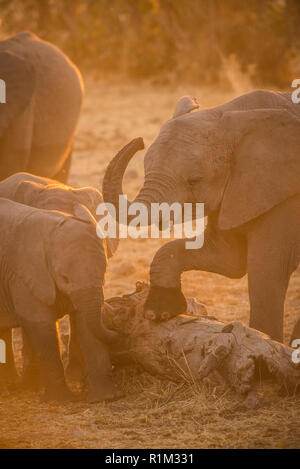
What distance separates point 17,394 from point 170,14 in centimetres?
1266

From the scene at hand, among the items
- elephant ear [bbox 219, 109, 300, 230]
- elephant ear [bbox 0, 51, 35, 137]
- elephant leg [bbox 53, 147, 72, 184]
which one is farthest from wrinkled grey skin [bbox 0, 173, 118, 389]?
elephant leg [bbox 53, 147, 72, 184]

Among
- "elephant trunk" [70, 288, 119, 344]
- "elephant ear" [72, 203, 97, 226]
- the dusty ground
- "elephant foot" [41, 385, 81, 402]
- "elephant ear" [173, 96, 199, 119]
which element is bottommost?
the dusty ground

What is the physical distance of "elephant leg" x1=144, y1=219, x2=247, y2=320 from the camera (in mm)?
5016

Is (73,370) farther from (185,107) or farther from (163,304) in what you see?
(185,107)

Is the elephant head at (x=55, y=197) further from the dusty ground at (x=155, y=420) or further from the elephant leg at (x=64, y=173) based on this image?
the elephant leg at (x=64, y=173)

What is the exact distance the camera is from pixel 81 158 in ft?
36.3

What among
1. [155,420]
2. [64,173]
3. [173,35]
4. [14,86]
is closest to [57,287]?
[155,420]

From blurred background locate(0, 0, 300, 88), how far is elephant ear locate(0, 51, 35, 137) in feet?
22.0

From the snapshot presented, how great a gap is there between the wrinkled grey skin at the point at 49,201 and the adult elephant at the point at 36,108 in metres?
2.08

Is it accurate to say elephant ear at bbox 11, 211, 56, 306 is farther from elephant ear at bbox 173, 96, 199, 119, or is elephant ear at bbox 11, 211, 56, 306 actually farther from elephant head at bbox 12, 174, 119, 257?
elephant ear at bbox 173, 96, 199, 119

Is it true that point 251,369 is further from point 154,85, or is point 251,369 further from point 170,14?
point 170,14

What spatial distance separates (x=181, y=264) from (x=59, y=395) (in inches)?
42.0

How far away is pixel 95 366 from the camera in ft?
15.5

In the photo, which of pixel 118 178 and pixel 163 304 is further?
pixel 163 304
